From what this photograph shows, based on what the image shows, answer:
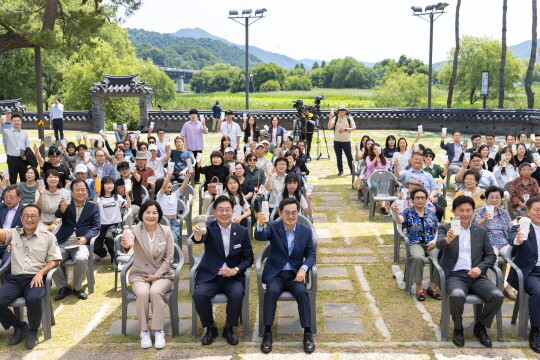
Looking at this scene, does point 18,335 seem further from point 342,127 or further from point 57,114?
point 57,114

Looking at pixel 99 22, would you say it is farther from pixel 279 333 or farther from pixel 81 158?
pixel 279 333

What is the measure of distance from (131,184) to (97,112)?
21228mm

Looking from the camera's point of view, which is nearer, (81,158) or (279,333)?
(279,333)

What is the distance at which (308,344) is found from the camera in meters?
5.70

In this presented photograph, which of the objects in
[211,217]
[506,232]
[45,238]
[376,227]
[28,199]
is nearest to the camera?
[45,238]

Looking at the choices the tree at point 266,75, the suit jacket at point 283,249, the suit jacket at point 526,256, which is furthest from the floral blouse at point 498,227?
the tree at point 266,75

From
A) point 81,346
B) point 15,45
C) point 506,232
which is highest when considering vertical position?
point 15,45

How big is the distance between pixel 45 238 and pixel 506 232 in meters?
5.31

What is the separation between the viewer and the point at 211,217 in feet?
25.2

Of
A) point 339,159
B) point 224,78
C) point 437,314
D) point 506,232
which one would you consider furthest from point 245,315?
point 224,78

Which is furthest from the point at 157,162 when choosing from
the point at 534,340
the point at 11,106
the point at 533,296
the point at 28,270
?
the point at 11,106

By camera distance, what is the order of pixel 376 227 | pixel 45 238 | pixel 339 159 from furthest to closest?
pixel 339 159 < pixel 376 227 < pixel 45 238

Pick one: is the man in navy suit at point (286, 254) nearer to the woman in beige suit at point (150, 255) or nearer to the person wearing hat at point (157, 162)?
the woman in beige suit at point (150, 255)

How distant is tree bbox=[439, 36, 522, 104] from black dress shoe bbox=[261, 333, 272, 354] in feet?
173
